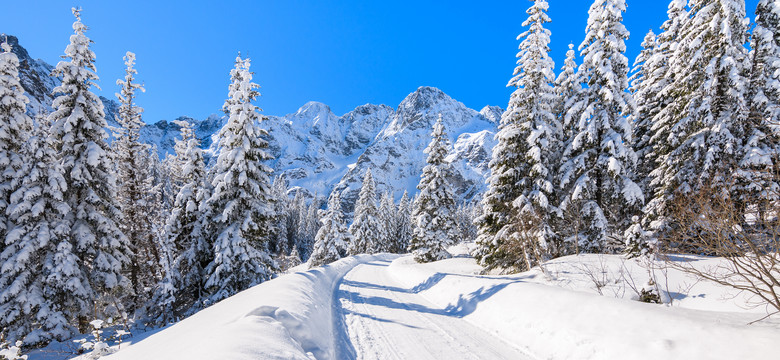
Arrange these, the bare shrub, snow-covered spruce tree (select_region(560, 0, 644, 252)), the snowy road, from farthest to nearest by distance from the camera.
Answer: snow-covered spruce tree (select_region(560, 0, 644, 252)) < the snowy road < the bare shrub

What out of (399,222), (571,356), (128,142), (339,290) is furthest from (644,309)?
(399,222)

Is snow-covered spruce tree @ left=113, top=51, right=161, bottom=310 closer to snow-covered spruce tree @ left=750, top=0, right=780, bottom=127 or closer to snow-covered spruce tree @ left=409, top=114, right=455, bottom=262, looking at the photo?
snow-covered spruce tree @ left=409, top=114, right=455, bottom=262

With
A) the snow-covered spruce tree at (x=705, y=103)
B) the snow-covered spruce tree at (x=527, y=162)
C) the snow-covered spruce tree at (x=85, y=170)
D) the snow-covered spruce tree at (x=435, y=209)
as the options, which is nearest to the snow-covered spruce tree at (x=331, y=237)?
the snow-covered spruce tree at (x=435, y=209)

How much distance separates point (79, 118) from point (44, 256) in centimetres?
615

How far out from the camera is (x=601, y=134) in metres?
16.1

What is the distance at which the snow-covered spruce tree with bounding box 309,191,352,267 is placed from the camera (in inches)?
1539

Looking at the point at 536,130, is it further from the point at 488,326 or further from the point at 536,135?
the point at 488,326

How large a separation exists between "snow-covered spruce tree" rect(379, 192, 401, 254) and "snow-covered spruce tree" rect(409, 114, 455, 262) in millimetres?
25295

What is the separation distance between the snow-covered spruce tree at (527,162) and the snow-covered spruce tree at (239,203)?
40.9 feet

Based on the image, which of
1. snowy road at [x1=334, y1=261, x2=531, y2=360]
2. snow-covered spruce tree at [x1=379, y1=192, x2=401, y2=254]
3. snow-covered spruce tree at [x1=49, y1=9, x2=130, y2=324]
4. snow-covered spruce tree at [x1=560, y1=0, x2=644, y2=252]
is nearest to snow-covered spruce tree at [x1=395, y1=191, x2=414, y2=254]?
snow-covered spruce tree at [x1=379, y1=192, x2=401, y2=254]

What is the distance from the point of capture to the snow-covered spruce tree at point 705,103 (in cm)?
1337

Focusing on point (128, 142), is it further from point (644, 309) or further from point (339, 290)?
point (644, 309)

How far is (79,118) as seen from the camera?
14.1 meters

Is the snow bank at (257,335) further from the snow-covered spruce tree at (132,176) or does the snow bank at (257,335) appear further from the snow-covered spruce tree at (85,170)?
the snow-covered spruce tree at (132,176)
